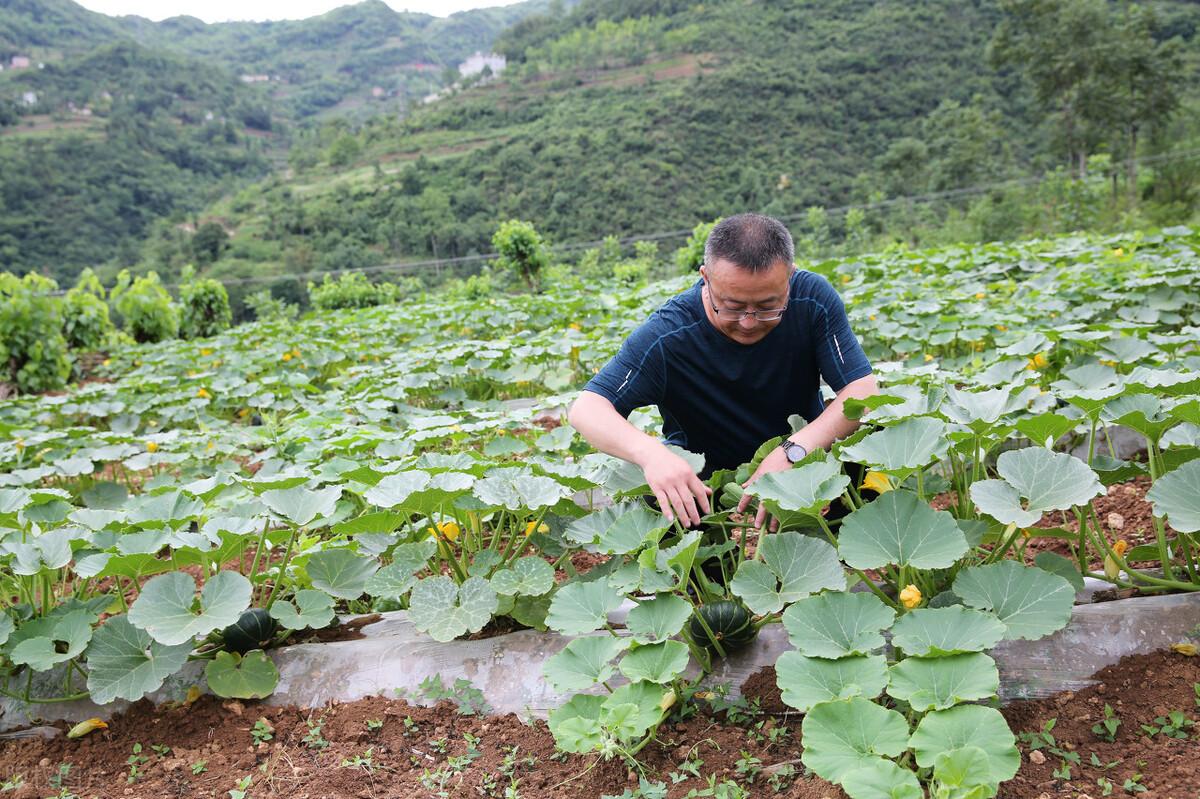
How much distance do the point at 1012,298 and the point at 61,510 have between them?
4801 millimetres

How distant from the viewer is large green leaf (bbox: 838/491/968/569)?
1487mm

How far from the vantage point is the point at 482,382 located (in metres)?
4.70

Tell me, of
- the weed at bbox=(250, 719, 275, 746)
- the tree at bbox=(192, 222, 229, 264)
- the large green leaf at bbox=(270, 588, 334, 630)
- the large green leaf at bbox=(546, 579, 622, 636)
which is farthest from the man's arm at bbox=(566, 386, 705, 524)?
the tree at bbox=(192, 222, 229, 264)

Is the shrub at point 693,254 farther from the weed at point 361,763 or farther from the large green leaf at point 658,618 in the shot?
the weed at point 361,763

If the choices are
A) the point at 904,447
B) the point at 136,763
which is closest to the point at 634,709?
the point at 904,447

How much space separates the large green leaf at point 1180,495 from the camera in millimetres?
1488

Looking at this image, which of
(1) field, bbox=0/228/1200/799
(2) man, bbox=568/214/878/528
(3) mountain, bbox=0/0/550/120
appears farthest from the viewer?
(3) mountain, bbox=0/0/550/120

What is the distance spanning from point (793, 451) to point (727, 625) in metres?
0.41

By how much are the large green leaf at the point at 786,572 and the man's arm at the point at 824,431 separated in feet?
0.49

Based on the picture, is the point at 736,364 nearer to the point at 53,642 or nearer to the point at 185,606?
the point at 185,606

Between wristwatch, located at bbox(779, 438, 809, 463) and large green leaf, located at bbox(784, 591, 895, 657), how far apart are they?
0.38 m

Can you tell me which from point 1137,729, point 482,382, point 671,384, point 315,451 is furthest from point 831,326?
point 482,382

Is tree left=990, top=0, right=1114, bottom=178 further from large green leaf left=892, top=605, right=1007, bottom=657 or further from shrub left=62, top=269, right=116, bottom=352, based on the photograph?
large green leaf left=892, top=605, right=1007, bottom=657

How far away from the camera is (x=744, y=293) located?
186 cm
